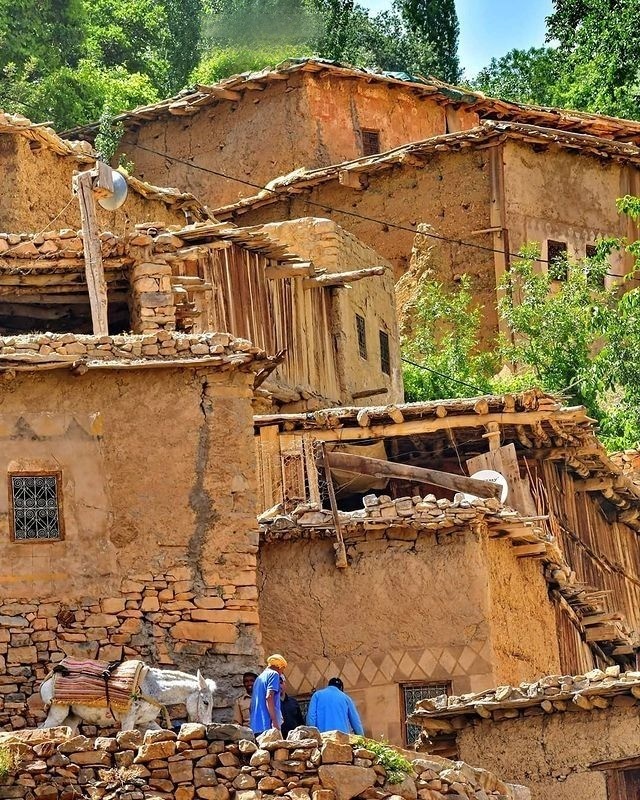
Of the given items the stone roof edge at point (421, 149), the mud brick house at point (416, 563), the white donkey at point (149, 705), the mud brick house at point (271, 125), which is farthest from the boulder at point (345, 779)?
the mud brick house at point (271, 125)

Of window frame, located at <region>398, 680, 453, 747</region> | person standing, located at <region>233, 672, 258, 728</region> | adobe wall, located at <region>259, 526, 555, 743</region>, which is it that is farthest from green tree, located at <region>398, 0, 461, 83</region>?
person standing, located at <region>233, 672, 258, 728</region>

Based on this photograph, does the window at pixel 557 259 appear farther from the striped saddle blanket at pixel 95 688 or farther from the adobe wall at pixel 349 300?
the striped saddle blanket at pixel 95 688

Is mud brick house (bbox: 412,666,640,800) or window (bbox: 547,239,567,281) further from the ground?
window (bbox: 547,239,567,281)

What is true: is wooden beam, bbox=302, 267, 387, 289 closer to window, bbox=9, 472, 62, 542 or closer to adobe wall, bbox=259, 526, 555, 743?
adobe wall, bbox=259, 526, 555, 743

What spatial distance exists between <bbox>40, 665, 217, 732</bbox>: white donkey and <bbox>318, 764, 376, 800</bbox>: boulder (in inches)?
62.3

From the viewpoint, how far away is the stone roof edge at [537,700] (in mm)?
17188

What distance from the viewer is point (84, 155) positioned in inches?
1022

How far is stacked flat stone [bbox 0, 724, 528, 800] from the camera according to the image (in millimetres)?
13930

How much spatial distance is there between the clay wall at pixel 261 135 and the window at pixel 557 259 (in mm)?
3365

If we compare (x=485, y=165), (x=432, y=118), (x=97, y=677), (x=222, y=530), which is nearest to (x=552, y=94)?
(x=432, y=118)

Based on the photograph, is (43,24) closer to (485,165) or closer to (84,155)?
(485,165)

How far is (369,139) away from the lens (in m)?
36.1

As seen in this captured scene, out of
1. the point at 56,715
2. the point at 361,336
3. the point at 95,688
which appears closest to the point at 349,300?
the point at 361,336

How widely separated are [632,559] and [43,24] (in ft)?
58.2
